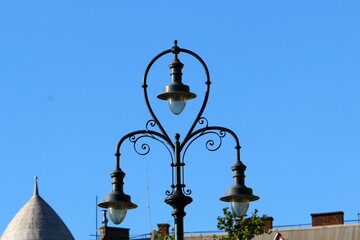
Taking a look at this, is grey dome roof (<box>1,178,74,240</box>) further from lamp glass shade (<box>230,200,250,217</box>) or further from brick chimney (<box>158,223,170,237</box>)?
lamp glass shade (<box>230,200,250,217</box>)

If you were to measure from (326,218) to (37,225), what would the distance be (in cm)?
5170

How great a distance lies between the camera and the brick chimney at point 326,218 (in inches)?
2480

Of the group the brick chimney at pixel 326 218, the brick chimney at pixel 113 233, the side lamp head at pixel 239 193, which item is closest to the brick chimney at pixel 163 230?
the brick chimney at pixel 113 233

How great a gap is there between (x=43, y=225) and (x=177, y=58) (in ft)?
289

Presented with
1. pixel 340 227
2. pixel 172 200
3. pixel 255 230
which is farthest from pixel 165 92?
pixel 340 227

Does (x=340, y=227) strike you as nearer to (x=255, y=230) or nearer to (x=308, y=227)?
(x=308, y=227)

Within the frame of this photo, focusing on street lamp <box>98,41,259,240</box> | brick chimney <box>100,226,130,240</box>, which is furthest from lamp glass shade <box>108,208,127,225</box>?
brick chimney <box>100,226,130,240</box>

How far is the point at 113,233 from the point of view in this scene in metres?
73.2

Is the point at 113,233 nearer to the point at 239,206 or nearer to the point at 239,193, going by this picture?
the point at 239,206

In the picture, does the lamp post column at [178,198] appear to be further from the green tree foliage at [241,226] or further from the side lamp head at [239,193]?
the green tree foliage at [241,226]

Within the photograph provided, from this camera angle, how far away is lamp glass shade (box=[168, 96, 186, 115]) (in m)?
23.5

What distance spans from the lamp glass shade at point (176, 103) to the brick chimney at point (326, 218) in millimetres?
40475

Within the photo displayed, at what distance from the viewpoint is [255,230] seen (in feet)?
159

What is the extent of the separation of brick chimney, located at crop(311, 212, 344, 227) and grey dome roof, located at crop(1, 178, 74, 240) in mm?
49573
